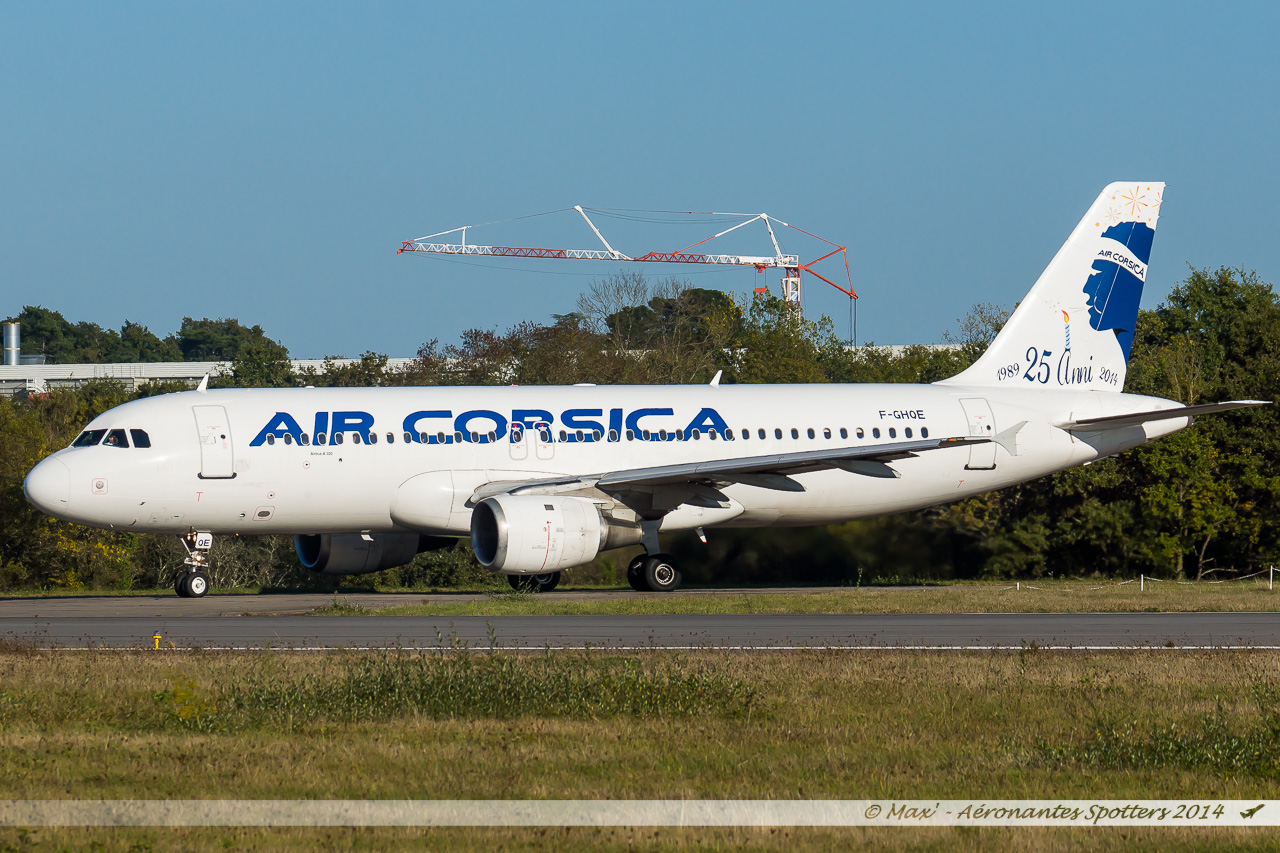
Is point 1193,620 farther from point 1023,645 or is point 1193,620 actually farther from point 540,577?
point 540,577

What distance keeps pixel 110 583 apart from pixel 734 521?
21.6m

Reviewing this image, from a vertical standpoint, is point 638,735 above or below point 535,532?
below

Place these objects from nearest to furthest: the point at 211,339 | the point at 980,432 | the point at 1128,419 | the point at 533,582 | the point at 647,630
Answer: the point at 647,630
the point at 533,582
the point at 1128,419
the point at 980,432
the point at 211,339

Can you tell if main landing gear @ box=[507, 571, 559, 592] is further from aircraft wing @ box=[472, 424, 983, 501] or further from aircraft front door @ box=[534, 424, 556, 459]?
aircraft front door @ box=[534, 424, 556, 459]

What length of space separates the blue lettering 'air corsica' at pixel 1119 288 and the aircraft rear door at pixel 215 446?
737 inches

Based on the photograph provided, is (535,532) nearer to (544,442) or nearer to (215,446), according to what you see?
(544,442)

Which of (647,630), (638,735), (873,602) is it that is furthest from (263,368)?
(638,735)

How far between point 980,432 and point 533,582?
9713 millimetres

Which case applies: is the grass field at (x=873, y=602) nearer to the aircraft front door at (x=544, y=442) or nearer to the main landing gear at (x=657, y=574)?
the main landing gear at (x=657, y=574)

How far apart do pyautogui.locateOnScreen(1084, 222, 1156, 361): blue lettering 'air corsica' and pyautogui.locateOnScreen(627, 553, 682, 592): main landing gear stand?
1158 cm

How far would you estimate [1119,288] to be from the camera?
1278 inches

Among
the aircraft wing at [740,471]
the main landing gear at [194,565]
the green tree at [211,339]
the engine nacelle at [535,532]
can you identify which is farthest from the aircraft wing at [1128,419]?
the green tree at [211,339]

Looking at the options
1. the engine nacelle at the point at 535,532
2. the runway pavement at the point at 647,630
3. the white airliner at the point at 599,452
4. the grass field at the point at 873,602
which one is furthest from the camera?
the white airliner at the point at 599,452

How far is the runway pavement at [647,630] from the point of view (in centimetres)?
1670
